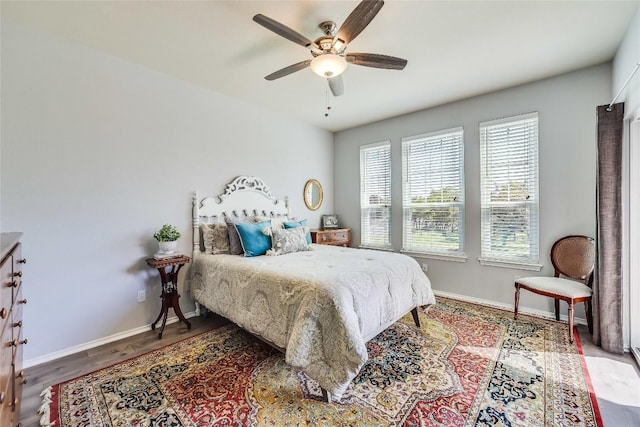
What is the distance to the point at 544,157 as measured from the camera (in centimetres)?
313

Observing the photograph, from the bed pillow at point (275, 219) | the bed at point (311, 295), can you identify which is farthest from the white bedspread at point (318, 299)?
the bed pillow at point (275, 219)

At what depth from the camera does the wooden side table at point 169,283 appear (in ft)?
8.91

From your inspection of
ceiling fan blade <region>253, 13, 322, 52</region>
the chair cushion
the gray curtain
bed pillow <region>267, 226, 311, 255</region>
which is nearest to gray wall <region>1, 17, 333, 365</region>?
bed pillow <region>267, 226, 311, 255</region>

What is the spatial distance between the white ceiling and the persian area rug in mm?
2643

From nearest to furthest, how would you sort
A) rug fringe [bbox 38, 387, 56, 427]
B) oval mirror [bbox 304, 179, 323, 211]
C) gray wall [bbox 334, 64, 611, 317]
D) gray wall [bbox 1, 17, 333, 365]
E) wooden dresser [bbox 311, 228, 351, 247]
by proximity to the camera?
rug fringe [bbox 38, 387, 56, 427], gray wall [bbox 1, 17, 333, 365], gray wall [bbox 334, 64, 611, 317], wooden dresser [bbox 311, 228, 351, 247], oval mirror [bbox 304, 179, 323, 211]

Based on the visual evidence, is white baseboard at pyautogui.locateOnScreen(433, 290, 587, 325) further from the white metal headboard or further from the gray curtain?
the white metal headboard

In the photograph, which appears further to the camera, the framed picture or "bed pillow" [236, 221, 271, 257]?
the framed picture

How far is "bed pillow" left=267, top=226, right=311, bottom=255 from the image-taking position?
10.2 feet

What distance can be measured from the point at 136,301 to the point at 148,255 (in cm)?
46

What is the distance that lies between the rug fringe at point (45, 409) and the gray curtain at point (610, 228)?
4027 mm

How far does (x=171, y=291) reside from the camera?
9.38ft

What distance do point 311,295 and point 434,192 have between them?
2809 millimetres

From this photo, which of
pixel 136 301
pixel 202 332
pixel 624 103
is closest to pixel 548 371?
pixel 624 103

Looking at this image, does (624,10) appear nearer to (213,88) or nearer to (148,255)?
(213,88)
